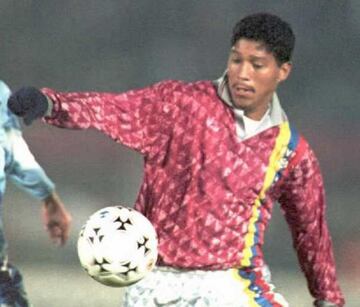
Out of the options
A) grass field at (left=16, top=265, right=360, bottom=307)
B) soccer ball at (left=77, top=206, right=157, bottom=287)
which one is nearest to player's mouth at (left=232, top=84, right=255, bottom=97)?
soccer ball at (left=77, top=206, right=157, bottom=287)

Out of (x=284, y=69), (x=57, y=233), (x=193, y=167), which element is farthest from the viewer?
(x=57, y=233)

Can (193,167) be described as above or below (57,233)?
above

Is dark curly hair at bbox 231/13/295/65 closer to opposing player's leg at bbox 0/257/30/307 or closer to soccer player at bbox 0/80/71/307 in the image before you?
soccer player at bbox 0/80/71/307

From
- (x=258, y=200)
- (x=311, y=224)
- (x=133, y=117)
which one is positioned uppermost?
(x=133, y=117)

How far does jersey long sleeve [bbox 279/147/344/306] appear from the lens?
5.39 meters

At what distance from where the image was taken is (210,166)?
519 cm

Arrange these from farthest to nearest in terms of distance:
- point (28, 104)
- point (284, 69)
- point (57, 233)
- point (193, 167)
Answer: point (57, 233)
point (284, 69)
point (193, 167)
point (28, 104)

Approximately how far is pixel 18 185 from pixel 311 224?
0.92m

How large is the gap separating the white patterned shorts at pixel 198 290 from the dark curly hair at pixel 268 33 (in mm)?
652

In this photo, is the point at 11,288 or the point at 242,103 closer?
the point at 242,103

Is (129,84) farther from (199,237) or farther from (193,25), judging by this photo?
(199,237)

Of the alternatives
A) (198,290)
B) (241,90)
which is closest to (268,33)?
(241,90)

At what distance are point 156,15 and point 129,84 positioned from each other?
0.81 ft

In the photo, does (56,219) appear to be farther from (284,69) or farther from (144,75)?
(284,69)
